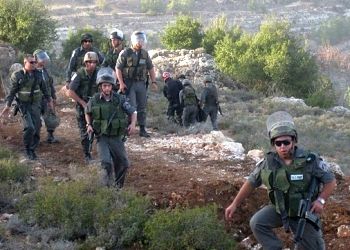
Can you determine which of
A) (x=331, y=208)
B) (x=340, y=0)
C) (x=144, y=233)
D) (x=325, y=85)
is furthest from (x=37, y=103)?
(x=340, y=0)

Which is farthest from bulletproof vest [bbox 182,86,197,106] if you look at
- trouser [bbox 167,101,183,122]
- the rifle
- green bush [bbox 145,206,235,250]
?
the rifle

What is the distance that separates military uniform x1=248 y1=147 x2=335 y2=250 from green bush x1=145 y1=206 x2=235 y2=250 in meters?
0.63

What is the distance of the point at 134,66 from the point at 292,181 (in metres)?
5.45

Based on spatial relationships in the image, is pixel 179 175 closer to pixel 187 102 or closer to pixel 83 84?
pixel 83 84

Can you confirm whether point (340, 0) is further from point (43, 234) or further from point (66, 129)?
point (43, 234)

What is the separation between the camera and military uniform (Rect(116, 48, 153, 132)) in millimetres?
9438

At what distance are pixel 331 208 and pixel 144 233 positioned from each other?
224cm

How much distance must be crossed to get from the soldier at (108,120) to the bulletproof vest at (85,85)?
128cm

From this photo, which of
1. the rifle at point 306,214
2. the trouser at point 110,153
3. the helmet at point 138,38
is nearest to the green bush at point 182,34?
the helmet at point 138,38

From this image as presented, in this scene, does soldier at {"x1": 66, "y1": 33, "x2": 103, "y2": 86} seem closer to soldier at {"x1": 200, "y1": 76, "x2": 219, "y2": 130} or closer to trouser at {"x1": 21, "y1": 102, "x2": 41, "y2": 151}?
trouser at {"x1": 21, "y1": 102, "x2": 41, "y2": 151}

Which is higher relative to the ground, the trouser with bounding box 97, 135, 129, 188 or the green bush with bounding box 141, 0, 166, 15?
the trouser with bounding box 97, 135, 129, 188

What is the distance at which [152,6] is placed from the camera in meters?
64.6

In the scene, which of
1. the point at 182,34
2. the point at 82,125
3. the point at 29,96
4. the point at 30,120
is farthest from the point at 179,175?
the point at 182,34

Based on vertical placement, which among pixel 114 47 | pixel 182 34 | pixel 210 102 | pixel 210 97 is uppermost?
pixel 114 47
